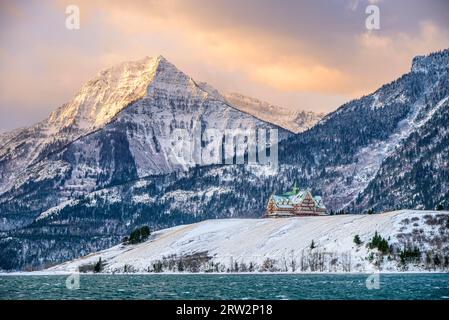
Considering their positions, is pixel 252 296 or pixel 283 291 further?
pixel 283 291
